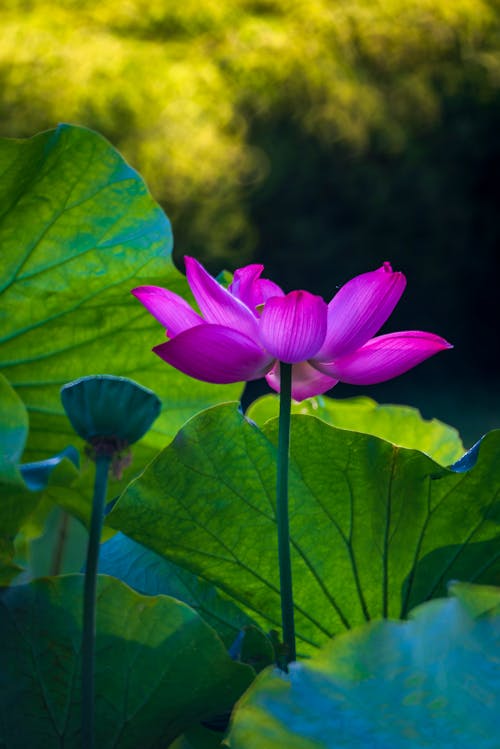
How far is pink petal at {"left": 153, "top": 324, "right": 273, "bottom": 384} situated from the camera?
A: 1.17 feet

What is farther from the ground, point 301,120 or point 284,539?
point 301,120

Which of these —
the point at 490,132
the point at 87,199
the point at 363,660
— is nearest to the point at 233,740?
→ the point at 363,660

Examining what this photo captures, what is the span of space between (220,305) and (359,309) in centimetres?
5

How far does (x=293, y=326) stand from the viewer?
1.20 feet

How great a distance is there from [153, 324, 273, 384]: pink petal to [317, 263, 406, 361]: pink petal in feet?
0.09

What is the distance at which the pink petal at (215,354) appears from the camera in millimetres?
356

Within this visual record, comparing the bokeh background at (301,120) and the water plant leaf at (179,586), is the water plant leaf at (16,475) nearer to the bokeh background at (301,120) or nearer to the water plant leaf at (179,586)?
the water plant leaf at (179,586)

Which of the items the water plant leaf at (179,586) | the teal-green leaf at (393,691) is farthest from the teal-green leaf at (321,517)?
the teal-green leaf at (393,691)

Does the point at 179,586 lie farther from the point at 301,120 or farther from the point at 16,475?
the point at 301,120

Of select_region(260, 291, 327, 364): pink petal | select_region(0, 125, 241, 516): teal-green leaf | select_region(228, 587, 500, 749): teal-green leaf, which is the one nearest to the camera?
select_region(228, 587, 500, 749): teal-green leaf

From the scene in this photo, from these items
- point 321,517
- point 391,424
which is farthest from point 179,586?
point 391,424

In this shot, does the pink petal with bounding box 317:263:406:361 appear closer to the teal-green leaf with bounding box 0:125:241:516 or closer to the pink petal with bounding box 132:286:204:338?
the pink petal with bounding box 132:286:204:338

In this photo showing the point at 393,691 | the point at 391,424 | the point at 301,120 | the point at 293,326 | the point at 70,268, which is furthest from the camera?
the point at 301,120

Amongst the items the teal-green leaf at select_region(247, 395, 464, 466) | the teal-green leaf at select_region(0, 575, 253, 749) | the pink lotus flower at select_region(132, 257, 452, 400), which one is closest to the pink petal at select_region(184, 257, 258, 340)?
the pink lotus flower at select_region(132, 257, 452, 400)
